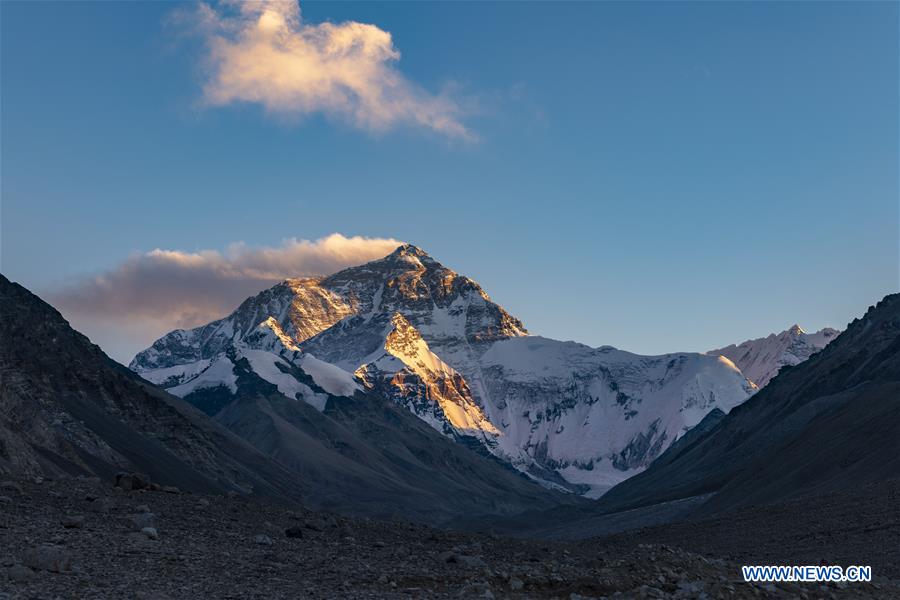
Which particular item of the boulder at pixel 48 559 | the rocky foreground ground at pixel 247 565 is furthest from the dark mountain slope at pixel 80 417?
the boulder at pixel 48 559

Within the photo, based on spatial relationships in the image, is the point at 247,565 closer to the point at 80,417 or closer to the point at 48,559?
the point at 48,559

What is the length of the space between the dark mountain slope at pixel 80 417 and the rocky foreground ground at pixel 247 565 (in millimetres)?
58327

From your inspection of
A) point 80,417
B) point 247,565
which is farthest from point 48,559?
point 80,417

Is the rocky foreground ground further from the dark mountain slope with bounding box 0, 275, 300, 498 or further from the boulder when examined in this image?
→ the dark mountain slope with bounding box 0, 275, 300, 498

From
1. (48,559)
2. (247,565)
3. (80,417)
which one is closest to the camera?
(48,559)

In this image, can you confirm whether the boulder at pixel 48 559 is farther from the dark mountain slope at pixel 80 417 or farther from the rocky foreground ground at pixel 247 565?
the dark mountain slope at pixel 80 417

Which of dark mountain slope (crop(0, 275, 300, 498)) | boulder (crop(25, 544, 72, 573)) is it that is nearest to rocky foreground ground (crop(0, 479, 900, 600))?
boulder (crop(25, 544, 72, 573))

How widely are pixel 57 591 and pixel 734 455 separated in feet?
599

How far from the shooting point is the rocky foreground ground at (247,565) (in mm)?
26219

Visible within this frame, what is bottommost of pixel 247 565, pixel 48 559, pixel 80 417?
pixel 48 559

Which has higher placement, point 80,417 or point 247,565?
point 80,417

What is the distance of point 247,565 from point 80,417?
4683 inches

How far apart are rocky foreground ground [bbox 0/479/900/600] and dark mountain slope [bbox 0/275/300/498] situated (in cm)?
5833

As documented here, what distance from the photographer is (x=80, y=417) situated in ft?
464
